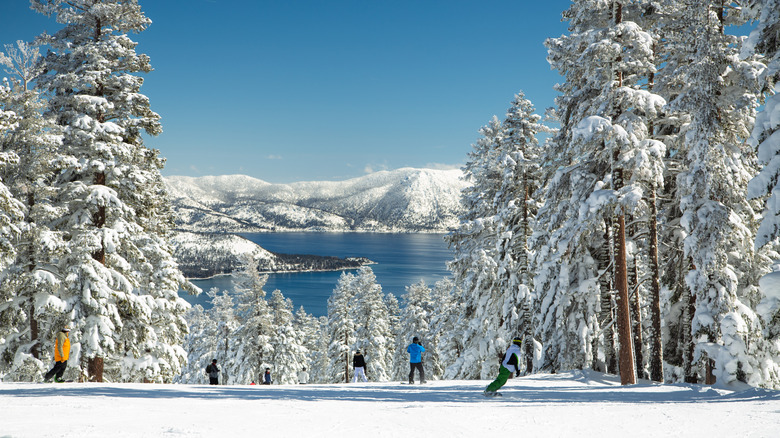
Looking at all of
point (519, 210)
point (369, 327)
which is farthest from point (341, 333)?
point (519, 210)

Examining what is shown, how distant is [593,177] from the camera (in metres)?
15.2

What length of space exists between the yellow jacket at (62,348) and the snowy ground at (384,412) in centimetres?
108

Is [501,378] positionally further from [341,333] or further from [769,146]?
[341,333]

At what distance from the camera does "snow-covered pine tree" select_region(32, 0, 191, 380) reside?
618 inches

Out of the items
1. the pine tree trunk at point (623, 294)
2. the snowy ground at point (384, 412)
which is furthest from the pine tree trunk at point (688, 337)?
the snowy ground at point (384, 412)

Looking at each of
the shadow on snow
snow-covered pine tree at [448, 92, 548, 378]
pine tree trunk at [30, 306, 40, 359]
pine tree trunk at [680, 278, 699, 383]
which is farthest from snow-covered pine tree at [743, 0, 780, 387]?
pine tree trunk at [30, 306, 40, 359]

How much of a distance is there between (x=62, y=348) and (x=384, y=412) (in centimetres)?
1046

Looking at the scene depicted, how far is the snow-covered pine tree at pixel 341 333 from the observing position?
43844mm

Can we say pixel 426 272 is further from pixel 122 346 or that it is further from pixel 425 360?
pixel 122 346

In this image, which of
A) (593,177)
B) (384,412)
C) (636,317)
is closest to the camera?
(384,412)

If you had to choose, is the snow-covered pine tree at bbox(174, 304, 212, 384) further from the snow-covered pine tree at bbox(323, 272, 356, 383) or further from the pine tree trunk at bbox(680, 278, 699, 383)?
the pine tree trunk at bbox(680, 278, 699, 383)

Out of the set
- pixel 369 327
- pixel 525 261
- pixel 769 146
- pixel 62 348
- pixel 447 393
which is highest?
pixel 769 146

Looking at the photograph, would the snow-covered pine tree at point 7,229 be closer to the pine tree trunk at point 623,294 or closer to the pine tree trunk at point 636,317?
the pine tree trunk at point 623,294

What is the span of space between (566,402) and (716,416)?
3179mm
